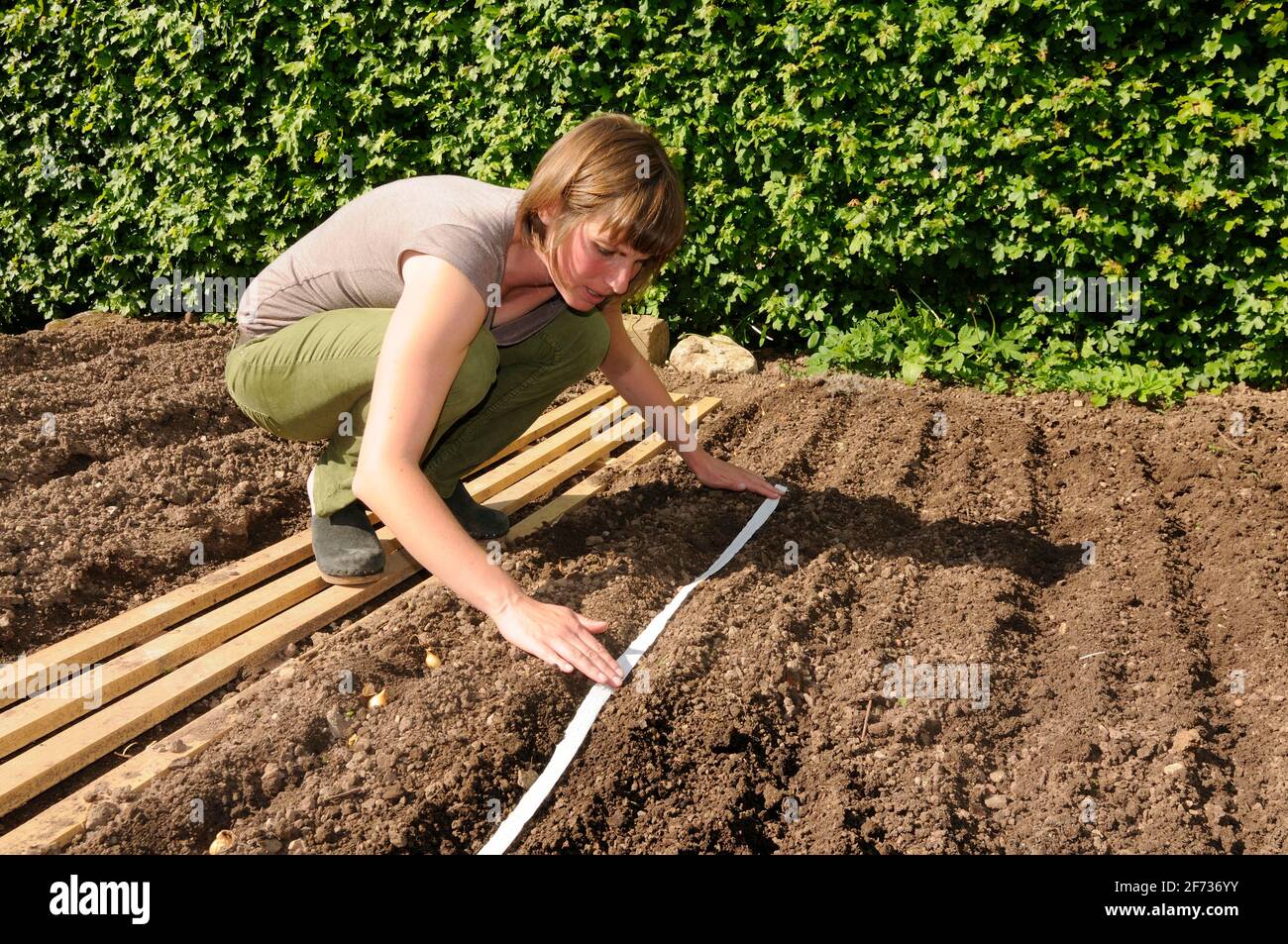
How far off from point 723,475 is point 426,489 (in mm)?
1299

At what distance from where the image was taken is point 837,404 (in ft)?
14.0

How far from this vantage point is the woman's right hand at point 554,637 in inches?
76.2

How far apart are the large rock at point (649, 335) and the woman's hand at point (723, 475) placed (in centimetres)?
173

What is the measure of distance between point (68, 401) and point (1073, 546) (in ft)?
11.9

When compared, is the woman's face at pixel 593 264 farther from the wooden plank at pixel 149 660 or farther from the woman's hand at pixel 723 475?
the wooden plank at pixel 149 660

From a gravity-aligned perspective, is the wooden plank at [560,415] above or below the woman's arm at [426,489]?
below

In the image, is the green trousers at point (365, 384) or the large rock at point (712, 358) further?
the large rock at point (712, 358)

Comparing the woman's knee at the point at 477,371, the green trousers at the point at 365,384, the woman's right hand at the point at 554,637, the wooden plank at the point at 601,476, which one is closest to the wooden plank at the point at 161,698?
the green trousers at the point at 365,384

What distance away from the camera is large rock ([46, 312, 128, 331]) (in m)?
5.64

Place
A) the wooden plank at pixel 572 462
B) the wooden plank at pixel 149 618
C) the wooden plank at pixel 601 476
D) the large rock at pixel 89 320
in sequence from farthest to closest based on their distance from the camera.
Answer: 1. the large rock at pixel 89 320
2. the wooden plank at pixel 572 462
3. the wooden plank at pixel 601 476
4. the wooden plank at pixel 149 618

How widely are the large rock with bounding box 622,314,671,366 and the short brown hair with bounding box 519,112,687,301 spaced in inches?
101

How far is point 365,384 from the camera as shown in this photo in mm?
2439
